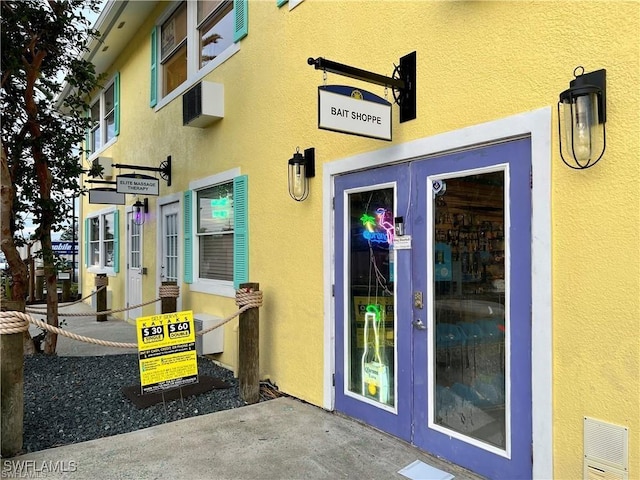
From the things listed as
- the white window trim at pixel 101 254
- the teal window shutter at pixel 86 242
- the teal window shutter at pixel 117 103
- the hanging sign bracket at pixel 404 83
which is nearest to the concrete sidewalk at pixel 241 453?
the hanging sign bracket at pixel 404 83

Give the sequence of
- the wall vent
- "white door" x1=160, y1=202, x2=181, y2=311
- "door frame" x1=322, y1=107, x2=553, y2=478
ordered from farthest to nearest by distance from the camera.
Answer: "white door" x1=160, y1=202, x2=181, y2=311, "door frame" x1=322, y1=107, x2=553, y2=478, the wall vent

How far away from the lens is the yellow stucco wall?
2455 mm

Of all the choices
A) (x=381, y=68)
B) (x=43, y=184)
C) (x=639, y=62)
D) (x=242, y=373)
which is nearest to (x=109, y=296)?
(x=43, y=184)

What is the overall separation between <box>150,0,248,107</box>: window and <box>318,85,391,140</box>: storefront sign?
3122mm

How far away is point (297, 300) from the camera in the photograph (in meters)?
4.83

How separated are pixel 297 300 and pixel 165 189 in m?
4.45

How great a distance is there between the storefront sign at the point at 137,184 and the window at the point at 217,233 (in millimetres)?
825

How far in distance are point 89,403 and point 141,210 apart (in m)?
5.21

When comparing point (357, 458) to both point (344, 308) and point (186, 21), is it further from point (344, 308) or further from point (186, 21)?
point (186, 21)

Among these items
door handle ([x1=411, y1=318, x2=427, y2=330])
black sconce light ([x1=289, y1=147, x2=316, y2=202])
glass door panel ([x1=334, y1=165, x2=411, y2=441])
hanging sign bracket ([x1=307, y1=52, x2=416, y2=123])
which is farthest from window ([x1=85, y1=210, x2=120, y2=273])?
door handle ([x1=411, y1=318, x2=427, y2=330])

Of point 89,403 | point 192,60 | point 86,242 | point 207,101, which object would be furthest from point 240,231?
point 86,242

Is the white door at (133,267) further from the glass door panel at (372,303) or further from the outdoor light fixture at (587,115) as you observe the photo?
the outdoor light fixture at (587,115)

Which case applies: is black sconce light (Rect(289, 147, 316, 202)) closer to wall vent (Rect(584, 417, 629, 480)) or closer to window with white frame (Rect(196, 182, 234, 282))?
window with white frame (Rect(196, 182, 234, 282))

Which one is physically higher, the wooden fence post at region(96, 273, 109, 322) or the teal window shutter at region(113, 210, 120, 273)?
the teal window shutter at region(113, 210, 120, 273)
